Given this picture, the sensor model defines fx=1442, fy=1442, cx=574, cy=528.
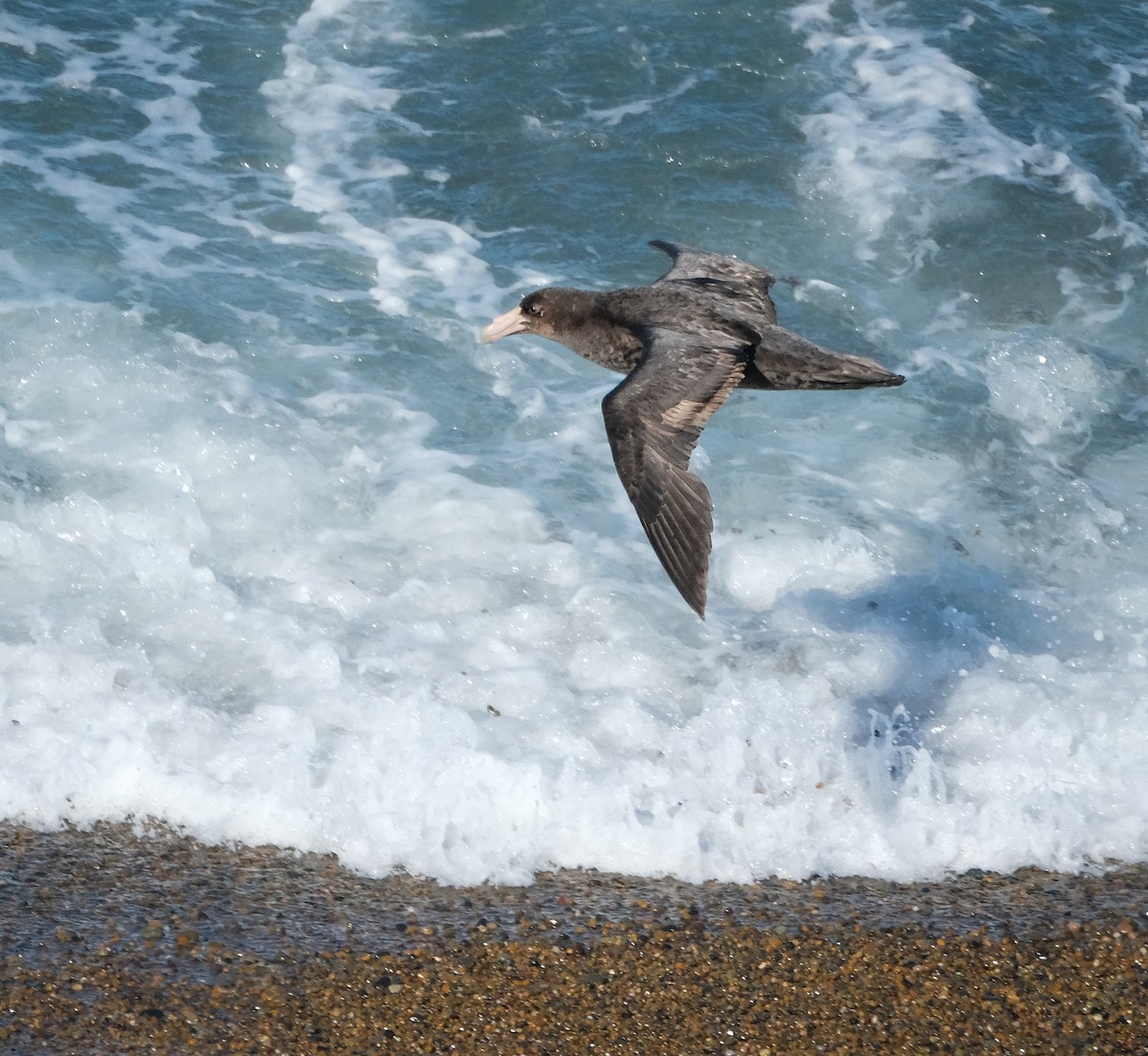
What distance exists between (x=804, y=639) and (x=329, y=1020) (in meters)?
3.37

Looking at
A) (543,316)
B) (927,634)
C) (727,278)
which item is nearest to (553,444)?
(543,316)

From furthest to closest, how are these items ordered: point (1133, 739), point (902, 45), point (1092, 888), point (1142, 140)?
point (902, 45) < point (1142, 140) < point (1133, 739) < point (1092, 888)

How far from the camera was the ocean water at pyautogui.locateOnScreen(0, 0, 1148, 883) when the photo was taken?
630 cm

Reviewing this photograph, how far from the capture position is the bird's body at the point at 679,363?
5570mm

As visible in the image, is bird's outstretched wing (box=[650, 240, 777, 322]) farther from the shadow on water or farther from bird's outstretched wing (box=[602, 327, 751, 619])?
the shadow on water

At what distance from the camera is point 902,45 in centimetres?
1396

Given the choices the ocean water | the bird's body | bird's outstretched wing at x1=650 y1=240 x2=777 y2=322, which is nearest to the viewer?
the bird's body

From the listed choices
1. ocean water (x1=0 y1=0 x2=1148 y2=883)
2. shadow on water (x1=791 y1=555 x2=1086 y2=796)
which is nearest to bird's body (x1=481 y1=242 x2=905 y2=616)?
ocean water (x1=0 y1=0 x2=1148 y2=883)

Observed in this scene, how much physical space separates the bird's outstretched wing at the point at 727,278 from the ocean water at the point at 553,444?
149 cm

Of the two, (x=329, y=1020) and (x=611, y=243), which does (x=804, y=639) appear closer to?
(x=329, y=1020)

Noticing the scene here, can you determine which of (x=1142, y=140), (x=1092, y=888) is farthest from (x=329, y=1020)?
(x=1142, y=140)

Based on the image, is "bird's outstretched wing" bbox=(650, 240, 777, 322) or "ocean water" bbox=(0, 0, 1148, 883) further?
"bird's outstretched wing" bbox=(650, 240, 777, 322)

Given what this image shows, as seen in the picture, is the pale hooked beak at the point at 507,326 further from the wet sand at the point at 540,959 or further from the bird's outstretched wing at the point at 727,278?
the wet sand at the point at 540,959

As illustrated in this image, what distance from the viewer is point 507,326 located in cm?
769
